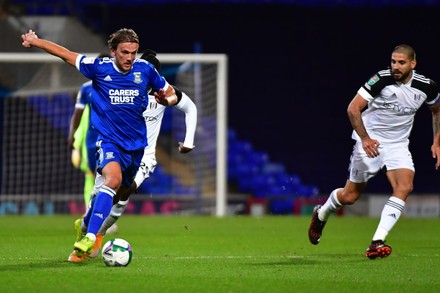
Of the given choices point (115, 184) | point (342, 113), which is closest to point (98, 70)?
point (115, 184)

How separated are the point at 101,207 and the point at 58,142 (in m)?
10.9

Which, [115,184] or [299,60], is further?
[299,60]

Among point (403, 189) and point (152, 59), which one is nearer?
point (403, 189)

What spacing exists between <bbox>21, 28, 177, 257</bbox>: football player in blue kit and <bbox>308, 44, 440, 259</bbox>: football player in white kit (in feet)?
6.55

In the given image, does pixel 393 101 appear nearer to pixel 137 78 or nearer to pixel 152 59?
pixel 152 59

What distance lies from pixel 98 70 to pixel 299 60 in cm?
1593

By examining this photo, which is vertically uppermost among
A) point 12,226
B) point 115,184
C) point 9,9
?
point 9,9

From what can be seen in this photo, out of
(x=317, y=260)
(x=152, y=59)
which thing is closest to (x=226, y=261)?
(x=317, y=260)

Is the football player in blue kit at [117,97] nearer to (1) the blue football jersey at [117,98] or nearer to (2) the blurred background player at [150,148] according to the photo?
(1) the blue football jersey at [117,98]

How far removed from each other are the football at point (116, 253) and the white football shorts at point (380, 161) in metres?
2.69

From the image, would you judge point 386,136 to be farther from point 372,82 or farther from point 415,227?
point 415,227

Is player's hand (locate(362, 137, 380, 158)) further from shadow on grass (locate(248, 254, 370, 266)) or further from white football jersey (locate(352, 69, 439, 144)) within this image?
shadow on grass (locate(248, 254, 370, 266))

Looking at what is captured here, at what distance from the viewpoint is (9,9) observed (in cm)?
2147

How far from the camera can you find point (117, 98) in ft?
26.6
